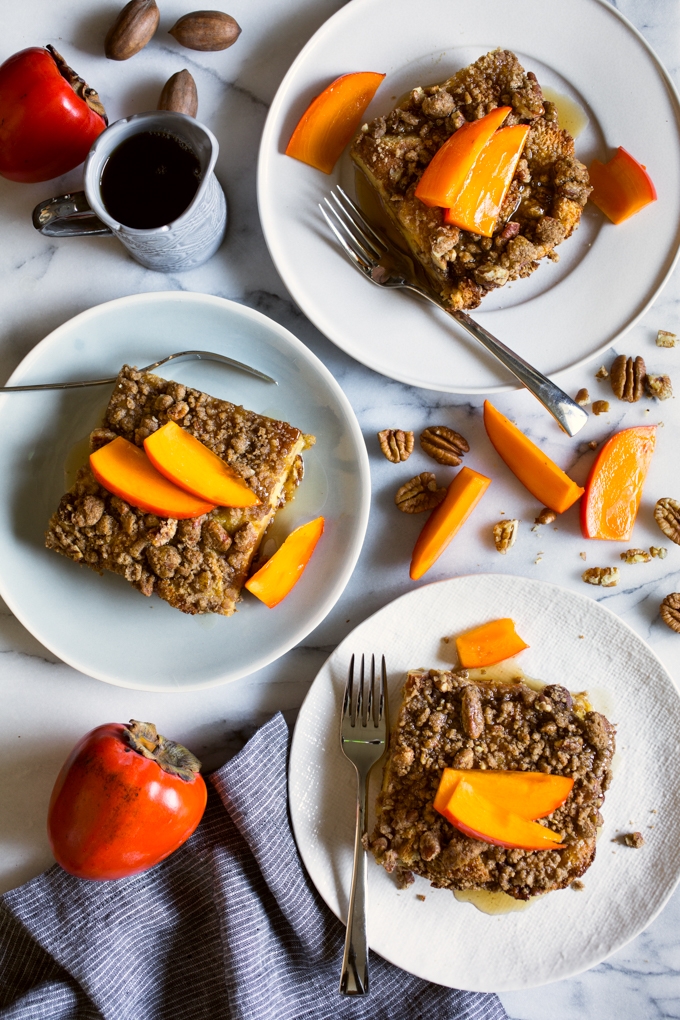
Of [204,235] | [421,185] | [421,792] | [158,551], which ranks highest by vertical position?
[421,185]

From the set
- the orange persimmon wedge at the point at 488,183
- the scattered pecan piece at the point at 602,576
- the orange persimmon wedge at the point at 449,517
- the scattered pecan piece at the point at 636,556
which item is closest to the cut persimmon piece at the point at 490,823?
the orange persimmon wedge at the point at 449,517

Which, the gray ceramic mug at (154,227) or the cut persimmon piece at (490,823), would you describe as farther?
the cut persimmon piece at (490,823)

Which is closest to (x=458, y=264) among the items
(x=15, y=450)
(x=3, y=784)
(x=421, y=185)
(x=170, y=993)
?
(x=421, y=185)

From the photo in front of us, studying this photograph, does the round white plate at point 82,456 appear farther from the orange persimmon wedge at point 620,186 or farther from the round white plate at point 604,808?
the orange persimmon wedge at point 620,186

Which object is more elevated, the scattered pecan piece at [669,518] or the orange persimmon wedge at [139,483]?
the scattered pecan piece at [669,518]

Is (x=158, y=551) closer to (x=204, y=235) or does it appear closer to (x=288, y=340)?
(x=288, y=340)

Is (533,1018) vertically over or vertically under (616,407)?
under

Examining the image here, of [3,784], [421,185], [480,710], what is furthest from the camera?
[3,784]

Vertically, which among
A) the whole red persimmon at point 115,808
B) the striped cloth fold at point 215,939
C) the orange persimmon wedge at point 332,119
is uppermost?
the orange persimmon wedge at point 332,119
